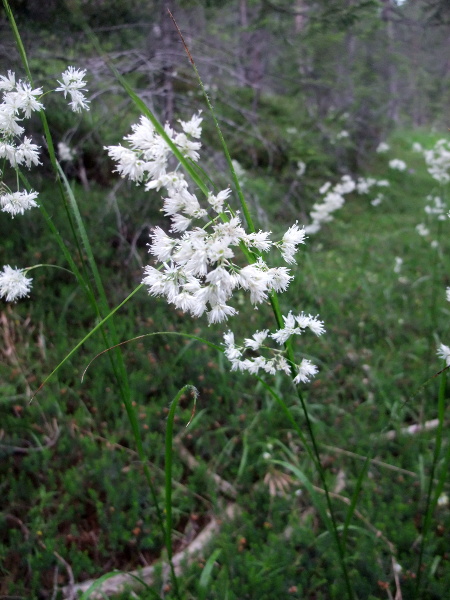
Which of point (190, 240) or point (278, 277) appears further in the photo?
point (278, 277)

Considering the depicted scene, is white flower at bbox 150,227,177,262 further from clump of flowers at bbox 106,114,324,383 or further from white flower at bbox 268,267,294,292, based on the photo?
white flower at bbox 268,267,294,292

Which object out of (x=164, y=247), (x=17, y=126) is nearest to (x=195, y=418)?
(x=164, y=247)

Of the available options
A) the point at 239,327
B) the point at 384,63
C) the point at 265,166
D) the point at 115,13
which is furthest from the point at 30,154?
the point at 384,63

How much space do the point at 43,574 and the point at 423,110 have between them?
4148 centimetres

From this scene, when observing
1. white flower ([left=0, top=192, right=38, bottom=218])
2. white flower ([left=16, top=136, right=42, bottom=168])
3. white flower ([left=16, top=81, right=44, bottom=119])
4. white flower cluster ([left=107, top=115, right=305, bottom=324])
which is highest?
white flower ([left=16, top=81, right=44, bottom=119])

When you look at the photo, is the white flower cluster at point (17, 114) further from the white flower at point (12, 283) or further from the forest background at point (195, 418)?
the forest background at point (195, 418)

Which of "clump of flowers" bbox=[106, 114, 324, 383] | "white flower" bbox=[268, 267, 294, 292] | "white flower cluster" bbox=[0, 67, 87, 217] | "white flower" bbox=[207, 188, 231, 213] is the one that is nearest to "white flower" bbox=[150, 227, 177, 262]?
"clump of flowers" bbox=[106, 114, 324, 383]

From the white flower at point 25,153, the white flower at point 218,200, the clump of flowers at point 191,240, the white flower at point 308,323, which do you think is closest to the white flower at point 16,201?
the white flower at point 25,153

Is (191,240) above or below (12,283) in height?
below

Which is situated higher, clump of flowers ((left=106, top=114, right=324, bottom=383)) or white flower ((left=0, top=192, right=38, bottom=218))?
white flower ((left=0, top=192, right=38, bottom=218))

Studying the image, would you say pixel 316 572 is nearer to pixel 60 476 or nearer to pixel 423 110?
pixel 60 476

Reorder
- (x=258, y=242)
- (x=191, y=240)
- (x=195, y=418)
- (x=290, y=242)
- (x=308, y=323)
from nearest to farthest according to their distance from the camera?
(x=191, y=240), (x=258, y=242), (x=290, y=242), (x=308, y=323), (x=195, y=418)

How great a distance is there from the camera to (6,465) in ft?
10.7

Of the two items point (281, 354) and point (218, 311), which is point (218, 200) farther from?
point (281, 354)
